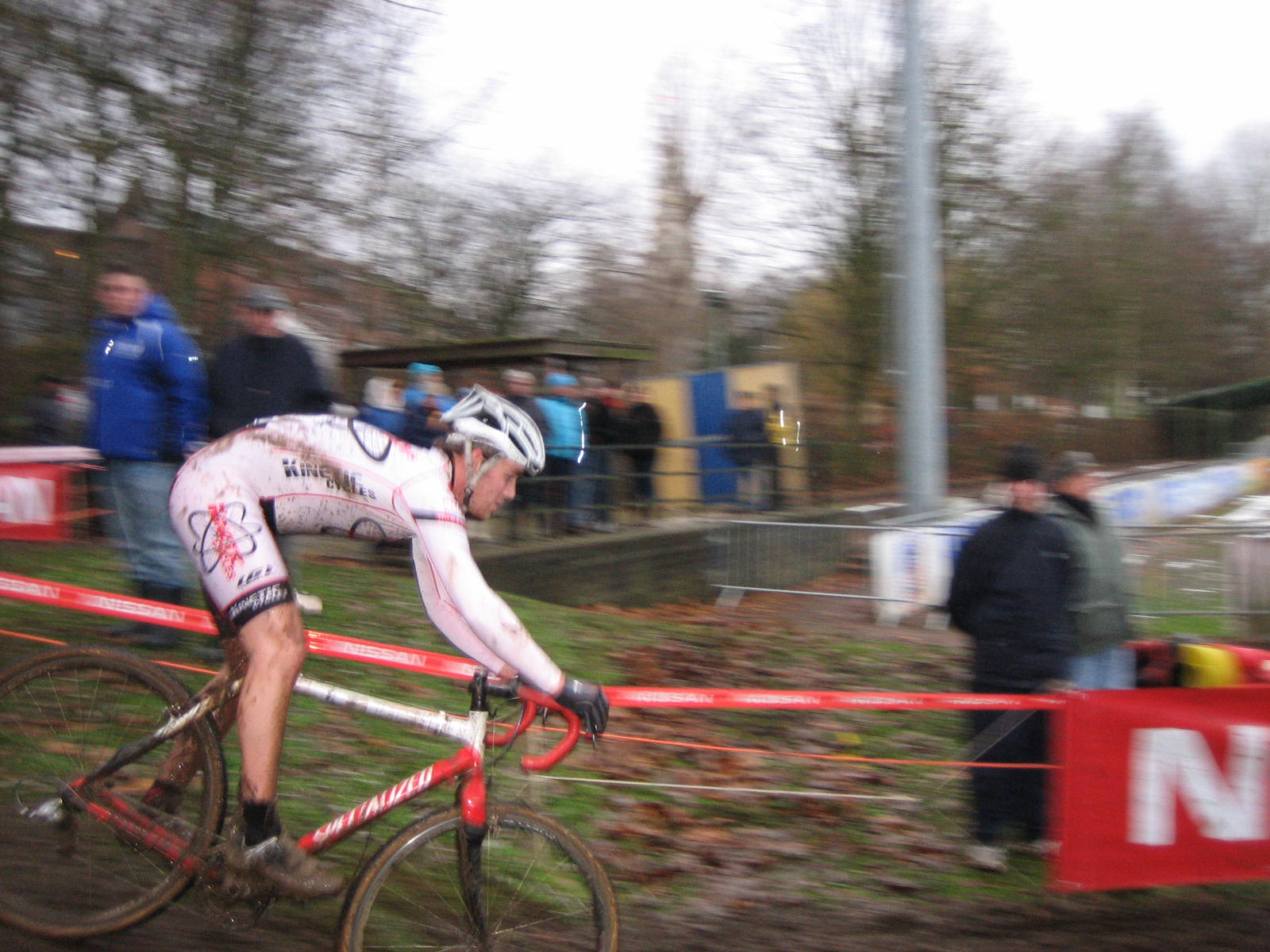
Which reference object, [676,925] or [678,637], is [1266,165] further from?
[676,925]

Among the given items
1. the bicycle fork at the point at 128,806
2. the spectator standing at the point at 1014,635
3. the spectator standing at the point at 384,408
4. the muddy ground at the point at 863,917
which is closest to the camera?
the bicycle fork at the point at 128,806

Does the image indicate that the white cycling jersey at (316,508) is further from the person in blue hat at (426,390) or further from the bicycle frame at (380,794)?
the person in blue hat at (426,390)

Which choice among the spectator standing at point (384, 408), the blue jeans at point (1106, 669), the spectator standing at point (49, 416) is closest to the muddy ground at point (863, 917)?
the blue jeans at point (1106, 669)

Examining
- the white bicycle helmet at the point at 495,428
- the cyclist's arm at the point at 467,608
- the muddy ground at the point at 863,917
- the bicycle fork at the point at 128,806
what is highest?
the white bicycle helmet at the point at 495,428

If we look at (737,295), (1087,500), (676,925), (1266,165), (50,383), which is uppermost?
(1266,165)

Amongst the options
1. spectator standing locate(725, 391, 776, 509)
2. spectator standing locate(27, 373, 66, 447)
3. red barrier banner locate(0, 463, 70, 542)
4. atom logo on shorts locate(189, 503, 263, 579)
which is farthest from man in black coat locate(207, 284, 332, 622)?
spectator standing locate(725, 391, 776, 509)

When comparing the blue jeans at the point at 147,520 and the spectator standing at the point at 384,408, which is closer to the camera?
the blue jeans at the point at 147,520

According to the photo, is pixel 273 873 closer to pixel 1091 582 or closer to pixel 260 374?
pixel 260 374

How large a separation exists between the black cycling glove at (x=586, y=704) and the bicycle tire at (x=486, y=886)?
32cm

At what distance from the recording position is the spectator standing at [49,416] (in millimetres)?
11359

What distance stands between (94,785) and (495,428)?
1.71 m

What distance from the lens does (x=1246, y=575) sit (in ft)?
31.8

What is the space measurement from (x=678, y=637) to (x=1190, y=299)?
118ft

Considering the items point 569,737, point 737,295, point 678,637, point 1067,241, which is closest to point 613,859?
point 569,737
